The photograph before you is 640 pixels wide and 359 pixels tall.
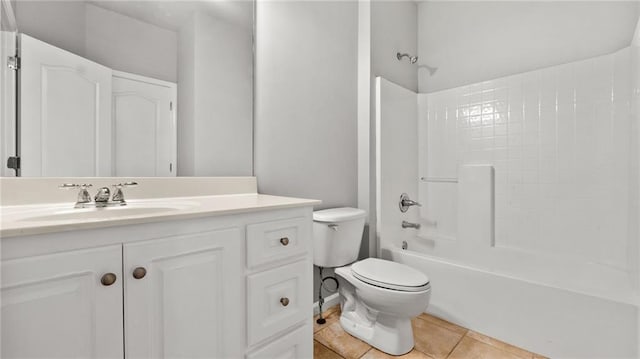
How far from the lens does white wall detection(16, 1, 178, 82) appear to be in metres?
1.01

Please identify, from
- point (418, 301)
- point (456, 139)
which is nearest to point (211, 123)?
point (418, 301)

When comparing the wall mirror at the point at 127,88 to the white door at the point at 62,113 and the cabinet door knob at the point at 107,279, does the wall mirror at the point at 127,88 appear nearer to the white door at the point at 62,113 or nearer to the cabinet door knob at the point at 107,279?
the white door at the point at 62,113

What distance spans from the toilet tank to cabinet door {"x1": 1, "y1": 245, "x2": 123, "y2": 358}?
102cm

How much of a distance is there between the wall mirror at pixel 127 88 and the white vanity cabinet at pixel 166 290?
21.7 inches

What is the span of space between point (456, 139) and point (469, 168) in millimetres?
267

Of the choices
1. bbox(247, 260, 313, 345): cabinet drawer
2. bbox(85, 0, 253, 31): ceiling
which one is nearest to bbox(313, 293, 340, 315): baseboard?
bbox(247, 260, 313, 345): cabinet drawer

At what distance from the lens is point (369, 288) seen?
55.1 inches

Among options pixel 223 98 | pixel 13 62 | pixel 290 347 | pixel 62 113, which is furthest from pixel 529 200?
pixel 13 62

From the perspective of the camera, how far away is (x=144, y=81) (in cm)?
123

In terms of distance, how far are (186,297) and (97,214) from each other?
353 mm

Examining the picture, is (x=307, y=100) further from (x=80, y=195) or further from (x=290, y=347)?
(x=290, y=347)

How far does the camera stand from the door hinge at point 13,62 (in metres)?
0.96

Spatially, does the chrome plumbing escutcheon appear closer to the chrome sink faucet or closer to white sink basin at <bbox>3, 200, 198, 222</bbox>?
white sink basin at <bbox>3, 200, 198, 222</bbox>

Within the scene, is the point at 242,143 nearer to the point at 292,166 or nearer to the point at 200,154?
the point at 200,154
